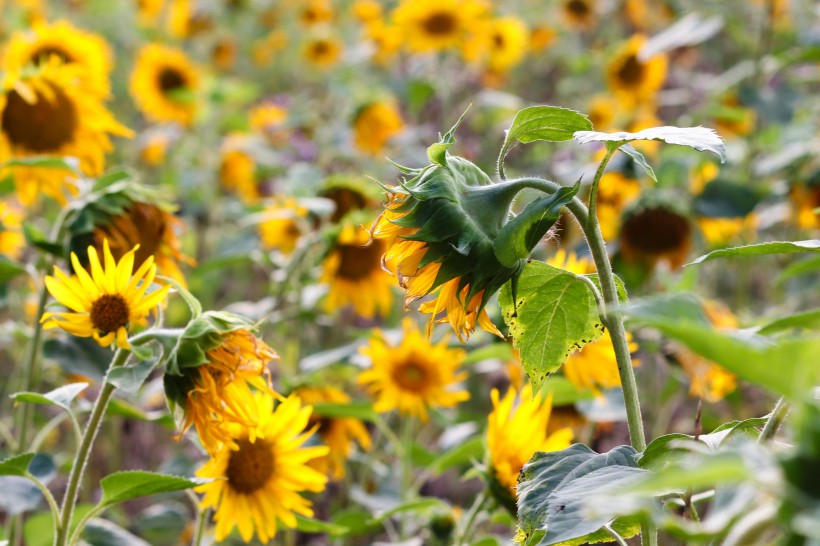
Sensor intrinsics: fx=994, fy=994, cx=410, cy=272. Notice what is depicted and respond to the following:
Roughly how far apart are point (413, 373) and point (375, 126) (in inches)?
48.7

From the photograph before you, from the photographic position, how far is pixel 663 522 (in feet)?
1.13

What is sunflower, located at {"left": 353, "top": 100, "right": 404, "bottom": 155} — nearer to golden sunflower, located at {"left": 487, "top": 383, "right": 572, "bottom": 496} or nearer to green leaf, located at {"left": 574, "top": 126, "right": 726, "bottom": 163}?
golden sunflower, located at {"left": 487, "top": 383, "right": 572, "bottom": 496}

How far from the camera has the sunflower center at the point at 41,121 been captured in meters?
1.32

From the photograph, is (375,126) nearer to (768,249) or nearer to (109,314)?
(109,314)

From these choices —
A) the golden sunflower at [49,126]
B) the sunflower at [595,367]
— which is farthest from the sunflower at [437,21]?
the sunflower at [595,367]

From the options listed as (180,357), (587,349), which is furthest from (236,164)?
(180,357)

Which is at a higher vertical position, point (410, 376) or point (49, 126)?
point (49, 126)

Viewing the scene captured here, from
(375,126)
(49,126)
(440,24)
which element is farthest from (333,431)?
(440,24)

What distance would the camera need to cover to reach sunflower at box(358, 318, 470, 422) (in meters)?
1.25

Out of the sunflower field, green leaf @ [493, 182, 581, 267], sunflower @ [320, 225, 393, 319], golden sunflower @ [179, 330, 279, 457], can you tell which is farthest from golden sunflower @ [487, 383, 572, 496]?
sunflower @ [320, 225, 393, 319]

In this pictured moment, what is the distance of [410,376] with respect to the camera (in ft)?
4.16

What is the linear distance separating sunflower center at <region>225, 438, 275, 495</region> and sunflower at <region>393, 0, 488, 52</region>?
1.81 metres

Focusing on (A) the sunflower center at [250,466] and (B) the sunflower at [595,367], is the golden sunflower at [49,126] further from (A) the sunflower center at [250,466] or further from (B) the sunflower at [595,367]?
(B) the sunflower at [595,367]

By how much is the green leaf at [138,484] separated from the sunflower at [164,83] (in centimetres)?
193
